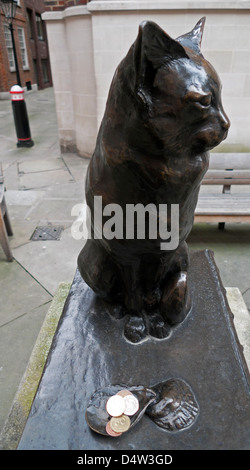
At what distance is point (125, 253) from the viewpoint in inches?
55.5

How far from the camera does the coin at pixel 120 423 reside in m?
1.25

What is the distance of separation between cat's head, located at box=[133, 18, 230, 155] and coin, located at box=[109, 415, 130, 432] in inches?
40.2

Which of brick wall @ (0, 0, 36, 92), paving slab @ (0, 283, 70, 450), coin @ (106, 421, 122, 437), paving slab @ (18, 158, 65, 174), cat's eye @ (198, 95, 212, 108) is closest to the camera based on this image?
cat's eye @ (198, 95, 212, 108)

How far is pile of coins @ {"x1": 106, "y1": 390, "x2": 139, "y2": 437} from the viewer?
1.25 m

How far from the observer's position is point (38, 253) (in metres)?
3.55

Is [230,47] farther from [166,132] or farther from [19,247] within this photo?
[166,132]

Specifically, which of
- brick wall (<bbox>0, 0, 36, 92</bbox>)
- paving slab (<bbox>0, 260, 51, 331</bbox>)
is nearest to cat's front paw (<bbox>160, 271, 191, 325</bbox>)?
paving slab (<bbox>0, 260, 51, 331</bbox>)

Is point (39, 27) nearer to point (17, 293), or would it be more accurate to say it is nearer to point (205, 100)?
point (17, 293)

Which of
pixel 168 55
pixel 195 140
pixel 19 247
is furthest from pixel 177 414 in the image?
pixel 19 247

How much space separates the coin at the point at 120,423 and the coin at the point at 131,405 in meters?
0.02

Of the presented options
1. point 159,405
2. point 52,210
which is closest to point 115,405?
point 159,405

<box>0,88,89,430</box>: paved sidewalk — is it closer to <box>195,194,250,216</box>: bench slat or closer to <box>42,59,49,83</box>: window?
<box>195,194,250,216</box>: bench slat

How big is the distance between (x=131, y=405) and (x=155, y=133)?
1.04 meters

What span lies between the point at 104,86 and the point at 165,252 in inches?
174
